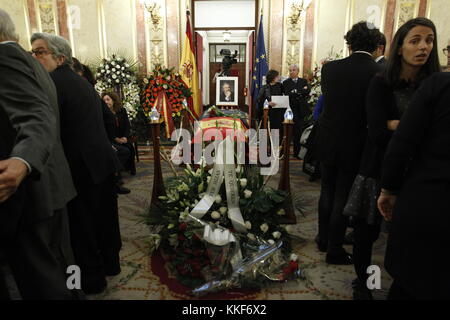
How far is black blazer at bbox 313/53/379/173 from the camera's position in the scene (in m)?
2.11

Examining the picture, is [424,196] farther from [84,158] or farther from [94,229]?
[94,229]

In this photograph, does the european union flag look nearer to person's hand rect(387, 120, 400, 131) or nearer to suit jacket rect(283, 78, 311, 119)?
suit jacket rect(283, 78, 311, 119)

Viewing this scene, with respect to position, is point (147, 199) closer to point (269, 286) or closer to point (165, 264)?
point (165, 264)

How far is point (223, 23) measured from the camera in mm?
9898

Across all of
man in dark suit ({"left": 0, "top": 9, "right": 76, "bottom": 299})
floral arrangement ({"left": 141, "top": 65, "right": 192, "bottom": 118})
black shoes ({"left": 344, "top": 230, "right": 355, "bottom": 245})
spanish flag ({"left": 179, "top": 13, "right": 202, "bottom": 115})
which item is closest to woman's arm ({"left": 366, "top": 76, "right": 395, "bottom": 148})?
black shoes ({"left": 344, "top": 230, "right": 355, "bottom": 245})

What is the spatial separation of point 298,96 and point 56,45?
471cm

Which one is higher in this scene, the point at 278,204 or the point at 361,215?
the point at 361,215

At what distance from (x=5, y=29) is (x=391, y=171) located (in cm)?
158

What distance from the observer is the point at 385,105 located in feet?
5.55

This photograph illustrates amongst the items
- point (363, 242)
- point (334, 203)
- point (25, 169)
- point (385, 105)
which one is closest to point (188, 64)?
point (334, 203)

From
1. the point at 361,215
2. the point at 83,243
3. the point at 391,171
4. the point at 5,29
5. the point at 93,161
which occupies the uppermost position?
Answer: the point at 5,29

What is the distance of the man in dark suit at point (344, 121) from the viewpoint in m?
2.11

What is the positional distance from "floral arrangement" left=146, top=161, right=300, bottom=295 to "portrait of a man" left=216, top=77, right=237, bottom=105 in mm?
4577

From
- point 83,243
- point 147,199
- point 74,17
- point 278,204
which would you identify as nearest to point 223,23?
point 74,17
